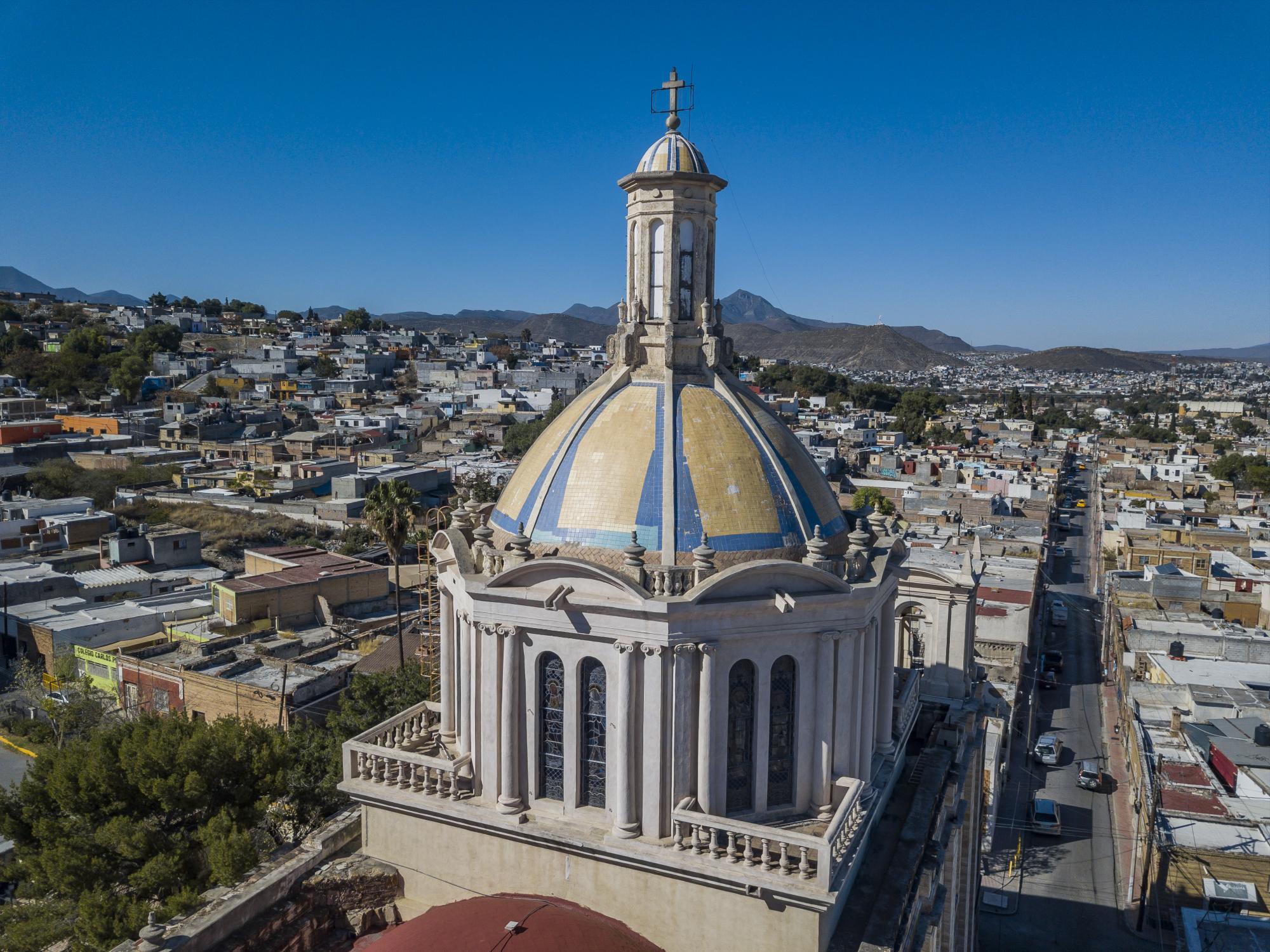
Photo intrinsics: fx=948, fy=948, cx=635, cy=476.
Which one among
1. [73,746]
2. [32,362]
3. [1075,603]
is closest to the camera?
[73,746]

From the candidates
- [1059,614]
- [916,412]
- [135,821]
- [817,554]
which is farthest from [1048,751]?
[916,412]

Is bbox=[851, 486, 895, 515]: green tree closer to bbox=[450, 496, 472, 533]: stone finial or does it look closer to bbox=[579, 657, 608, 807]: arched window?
bbox=[450, 496, 472, 533]: stone finial

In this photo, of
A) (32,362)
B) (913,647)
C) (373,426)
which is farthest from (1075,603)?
(32,362)

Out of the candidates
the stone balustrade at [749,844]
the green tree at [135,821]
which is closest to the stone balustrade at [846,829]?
the stone balustrade at [749,844]

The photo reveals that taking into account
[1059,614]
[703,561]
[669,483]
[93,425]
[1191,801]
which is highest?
[669,483]

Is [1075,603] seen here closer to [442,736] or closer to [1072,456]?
[442,736]

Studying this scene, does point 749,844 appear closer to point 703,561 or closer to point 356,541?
point 703,561

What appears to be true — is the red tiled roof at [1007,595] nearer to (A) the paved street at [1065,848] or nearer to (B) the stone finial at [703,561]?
(A) the paved street at [1065,848]
